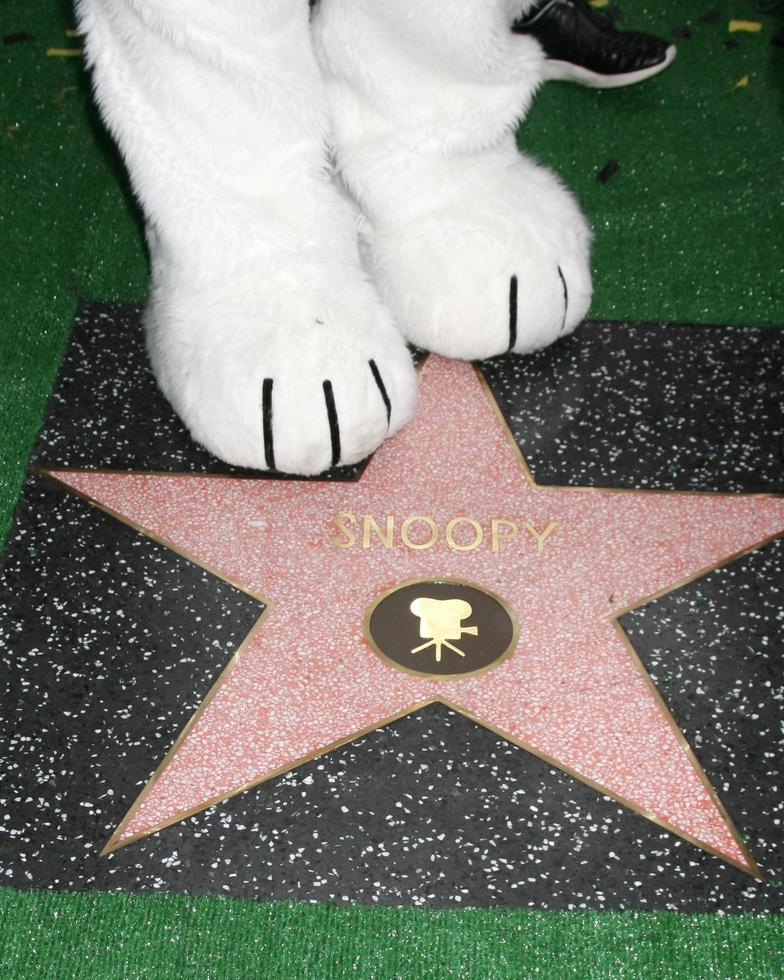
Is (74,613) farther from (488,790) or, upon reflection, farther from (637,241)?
(637,241)

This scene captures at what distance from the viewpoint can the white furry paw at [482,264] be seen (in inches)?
45.1

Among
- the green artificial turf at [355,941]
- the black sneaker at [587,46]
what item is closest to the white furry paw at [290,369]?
the green artificial turf at [355,941]

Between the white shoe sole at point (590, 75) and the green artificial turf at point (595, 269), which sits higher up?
the white shoe sole at point (590, 75)

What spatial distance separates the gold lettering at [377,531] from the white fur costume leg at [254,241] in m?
0.06

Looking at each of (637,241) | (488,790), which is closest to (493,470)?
(488,790)

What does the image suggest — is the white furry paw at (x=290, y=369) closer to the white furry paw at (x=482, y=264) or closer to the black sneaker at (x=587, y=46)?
the white furry paw at (x=482, y=264)

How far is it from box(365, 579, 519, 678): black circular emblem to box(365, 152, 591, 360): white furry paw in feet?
0.96

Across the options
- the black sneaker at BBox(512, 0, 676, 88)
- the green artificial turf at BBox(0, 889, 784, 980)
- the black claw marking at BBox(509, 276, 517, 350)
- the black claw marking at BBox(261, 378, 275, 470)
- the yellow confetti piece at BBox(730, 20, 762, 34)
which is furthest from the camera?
the yellow confetti piece at BBox(730, 20, 762, 34)

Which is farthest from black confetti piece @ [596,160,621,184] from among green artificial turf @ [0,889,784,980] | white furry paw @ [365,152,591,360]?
green artificial turf @ [0,889,784,980]

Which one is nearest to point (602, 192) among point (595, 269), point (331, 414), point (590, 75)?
point (595, 269)

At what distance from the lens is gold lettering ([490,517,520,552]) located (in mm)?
1075

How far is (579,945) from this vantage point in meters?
0.82

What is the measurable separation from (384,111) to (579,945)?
31.3 inches

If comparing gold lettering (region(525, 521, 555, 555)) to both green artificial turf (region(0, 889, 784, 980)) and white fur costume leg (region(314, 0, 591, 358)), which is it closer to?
white fur costume leg (region(314, 0, 591, 358))
